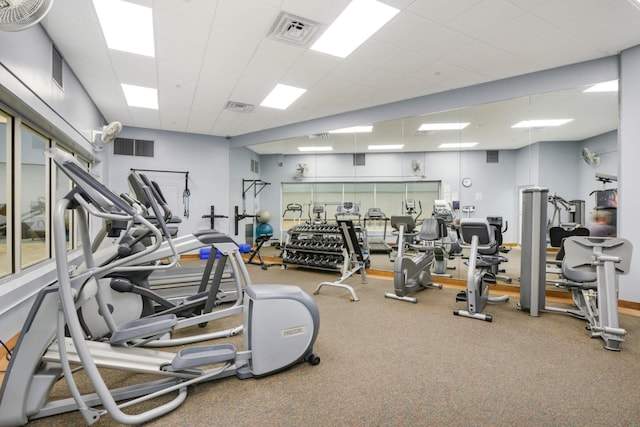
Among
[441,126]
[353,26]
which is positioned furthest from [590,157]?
[353,26]

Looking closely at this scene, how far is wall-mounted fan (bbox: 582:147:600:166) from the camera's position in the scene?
4.27 m

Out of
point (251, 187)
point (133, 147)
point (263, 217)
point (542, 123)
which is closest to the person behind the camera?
point (542, 123)

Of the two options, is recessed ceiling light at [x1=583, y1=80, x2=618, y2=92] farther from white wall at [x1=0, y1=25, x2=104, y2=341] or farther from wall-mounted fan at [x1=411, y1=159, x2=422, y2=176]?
white wall at [x1=0, y1=25, x2=104, y2=341]

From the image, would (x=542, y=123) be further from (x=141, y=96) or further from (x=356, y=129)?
(x=141, y=96)

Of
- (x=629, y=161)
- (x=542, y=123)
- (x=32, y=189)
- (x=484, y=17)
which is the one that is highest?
(x=484, y=17)

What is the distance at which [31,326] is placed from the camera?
5.24 feet

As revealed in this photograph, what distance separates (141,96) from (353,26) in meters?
4.19

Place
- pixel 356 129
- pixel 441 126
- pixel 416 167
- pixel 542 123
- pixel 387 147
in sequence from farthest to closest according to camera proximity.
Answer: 1. pixel 387 147
2. pixel 416 167
3. pixel 356 129
4. pixel 441 126
5. pixel 542 123

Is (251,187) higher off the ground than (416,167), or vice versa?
(416,167)

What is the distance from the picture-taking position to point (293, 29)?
3.41 metres

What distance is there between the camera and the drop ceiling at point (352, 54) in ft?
10.0

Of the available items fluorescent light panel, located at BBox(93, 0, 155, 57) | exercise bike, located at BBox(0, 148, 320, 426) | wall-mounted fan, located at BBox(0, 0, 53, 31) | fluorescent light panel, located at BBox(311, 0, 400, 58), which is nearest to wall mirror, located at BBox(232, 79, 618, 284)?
fluorescent light panel, located at BBox(311, 0, 400, 58)

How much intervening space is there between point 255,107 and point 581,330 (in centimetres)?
599

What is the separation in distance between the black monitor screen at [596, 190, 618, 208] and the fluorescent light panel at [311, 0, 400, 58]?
376cm
